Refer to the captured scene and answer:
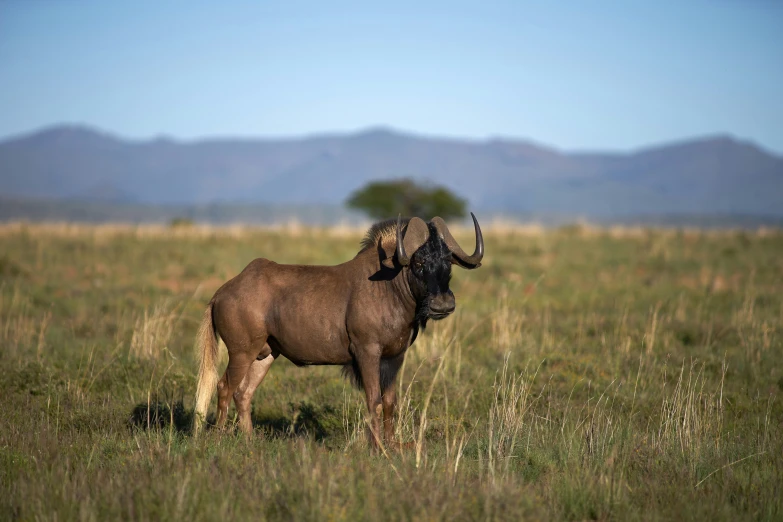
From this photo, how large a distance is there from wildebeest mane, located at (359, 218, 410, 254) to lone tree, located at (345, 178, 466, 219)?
178 feet

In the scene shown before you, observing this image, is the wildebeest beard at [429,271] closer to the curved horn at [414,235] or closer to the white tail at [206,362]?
the curved horn at [414,235]

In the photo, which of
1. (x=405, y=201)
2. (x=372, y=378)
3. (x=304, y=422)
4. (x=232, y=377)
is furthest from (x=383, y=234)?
(x=405, y=201)

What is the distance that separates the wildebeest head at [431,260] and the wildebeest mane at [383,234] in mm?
328

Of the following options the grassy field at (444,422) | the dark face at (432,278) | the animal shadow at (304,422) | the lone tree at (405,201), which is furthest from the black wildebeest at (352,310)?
the lone tree at (405,201)

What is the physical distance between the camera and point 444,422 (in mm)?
8305

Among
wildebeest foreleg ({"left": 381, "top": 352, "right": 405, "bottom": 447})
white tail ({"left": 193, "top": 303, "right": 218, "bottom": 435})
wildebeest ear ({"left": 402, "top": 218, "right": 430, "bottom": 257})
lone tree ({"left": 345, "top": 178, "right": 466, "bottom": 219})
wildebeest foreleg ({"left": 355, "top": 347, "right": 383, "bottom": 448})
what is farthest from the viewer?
lone tree ({"left": 345, "top": 178, "right": 466, "bottom": 219})

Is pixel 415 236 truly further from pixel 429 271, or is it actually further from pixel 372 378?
pixel 372 378

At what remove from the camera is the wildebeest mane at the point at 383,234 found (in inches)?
302

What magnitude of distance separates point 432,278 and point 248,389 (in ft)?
7.48

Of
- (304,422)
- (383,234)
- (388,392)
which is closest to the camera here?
(388,392)

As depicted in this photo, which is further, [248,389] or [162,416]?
[162,416]

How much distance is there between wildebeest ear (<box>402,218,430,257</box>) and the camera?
23.7 ft

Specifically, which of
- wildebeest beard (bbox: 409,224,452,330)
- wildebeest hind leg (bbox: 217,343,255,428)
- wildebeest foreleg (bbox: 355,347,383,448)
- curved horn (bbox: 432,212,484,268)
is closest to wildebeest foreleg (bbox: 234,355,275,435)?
wildebeest hind leg (bbox: 217,343,255,428)

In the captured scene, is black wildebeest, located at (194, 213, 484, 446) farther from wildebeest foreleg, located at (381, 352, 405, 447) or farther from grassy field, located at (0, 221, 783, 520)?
grassy field, located at (0, 221, 783, 520)
